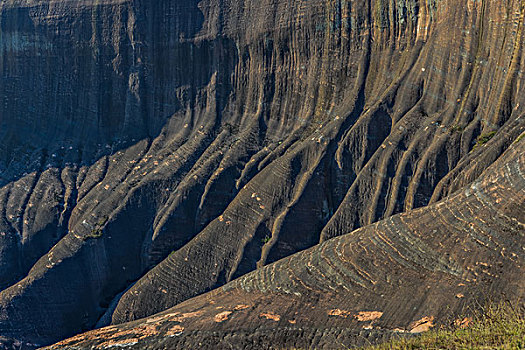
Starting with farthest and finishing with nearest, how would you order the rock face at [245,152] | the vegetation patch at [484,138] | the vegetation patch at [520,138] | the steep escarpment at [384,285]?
the vegetation patch at [484,138] < the vegetation patch at [520,138] < the rock face at [245,152] < the steep escarpment at [384,285]

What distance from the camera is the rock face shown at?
1181 inches

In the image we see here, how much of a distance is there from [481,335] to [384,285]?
6.81 metres

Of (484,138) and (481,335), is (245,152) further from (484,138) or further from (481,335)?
(481,335)

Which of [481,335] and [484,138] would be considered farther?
[484,138]

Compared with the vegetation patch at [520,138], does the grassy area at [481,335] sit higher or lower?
lower

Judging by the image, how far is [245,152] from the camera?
4419cm

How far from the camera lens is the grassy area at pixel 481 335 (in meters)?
21.5

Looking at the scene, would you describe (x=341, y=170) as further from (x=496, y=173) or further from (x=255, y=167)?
(x=496, y=173)

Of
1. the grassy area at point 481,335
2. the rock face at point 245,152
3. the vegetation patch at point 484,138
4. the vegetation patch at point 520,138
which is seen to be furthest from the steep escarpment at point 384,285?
the vegetation patch at point 484,138

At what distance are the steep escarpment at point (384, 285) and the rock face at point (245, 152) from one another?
132mm

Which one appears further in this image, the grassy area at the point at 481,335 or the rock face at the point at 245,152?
the rock face at the point at 245,152

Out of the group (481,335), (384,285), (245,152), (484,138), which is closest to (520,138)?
(484,138)

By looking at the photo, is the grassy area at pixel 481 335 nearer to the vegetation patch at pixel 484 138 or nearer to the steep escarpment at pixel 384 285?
the steep escarpment at pixel 384 285

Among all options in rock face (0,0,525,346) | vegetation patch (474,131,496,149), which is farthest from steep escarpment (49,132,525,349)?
vegetation patch (474,131,496,149)
